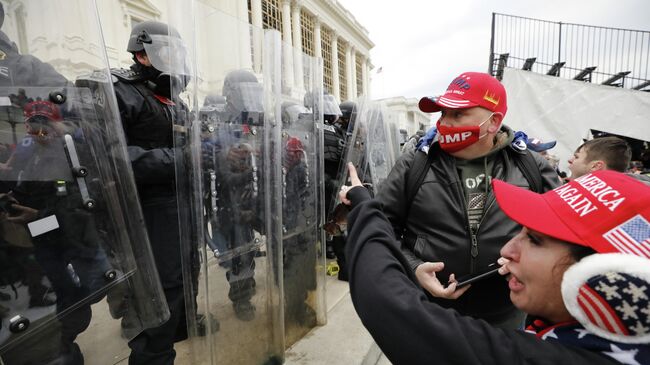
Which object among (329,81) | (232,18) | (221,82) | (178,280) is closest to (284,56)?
(232,18)

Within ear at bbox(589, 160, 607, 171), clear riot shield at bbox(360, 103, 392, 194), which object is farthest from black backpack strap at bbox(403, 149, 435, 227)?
ear at bbox(589, 160, 607, 171)

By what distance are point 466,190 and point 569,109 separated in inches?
217

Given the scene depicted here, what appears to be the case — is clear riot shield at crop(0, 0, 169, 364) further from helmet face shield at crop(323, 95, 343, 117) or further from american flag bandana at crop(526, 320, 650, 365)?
helmet face shield at crop(323, 95, 343, 117)

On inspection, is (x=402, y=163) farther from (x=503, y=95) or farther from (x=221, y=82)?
(x=221, y=82)

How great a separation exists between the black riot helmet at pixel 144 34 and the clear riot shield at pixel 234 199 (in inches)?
13.7

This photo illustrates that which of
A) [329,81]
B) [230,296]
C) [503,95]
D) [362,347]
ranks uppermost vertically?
[329,81]

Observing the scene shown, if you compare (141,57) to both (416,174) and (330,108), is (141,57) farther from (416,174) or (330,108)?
(330,108)

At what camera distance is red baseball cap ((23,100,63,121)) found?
3.06 feet

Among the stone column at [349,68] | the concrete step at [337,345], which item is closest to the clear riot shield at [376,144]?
the concrete step at [337,345]

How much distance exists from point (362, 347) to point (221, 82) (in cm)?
213

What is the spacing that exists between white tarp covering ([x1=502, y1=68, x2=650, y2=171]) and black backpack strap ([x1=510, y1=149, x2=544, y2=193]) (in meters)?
5.06

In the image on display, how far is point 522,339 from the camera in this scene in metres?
0.70

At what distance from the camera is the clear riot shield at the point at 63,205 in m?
0.90

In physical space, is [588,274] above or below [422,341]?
above
